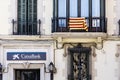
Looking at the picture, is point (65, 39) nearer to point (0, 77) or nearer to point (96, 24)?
point (96, 24)

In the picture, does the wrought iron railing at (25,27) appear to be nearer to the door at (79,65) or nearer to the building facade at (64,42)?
the building facade at (64,42)

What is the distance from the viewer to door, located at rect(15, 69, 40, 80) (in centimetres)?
2088

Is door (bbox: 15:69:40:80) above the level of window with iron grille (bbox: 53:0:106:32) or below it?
below

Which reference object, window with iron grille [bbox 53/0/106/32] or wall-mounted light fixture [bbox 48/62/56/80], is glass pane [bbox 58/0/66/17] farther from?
wall-mounted light fixture [bbox 48/62/56/80]

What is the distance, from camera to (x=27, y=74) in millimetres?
20953

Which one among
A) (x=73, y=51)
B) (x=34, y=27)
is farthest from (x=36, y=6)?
(x=73, y=51)

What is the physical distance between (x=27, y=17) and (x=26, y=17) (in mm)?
39

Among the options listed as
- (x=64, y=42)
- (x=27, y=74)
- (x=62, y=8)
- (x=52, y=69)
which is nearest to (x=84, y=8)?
(x=62, y=8)

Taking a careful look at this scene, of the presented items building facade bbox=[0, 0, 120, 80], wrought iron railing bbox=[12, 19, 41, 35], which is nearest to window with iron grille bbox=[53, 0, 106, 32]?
building facade bbox=[0, 0, 120, 80]

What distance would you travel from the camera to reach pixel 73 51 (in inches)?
807

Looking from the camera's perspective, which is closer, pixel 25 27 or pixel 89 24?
pixel 89 24

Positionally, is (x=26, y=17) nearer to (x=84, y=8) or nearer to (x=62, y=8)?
(x=62, y=8)

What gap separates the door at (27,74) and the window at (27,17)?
4.57 feet

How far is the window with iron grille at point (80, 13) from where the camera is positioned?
20.3 metres
